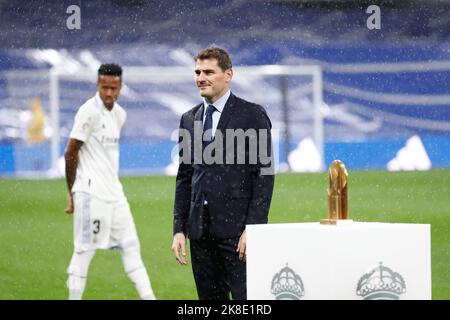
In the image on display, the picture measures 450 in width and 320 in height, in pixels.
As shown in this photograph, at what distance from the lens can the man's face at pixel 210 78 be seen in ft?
14.2

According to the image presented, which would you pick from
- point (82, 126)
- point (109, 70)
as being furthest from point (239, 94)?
point (82, 126)

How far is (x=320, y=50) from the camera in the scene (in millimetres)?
19000

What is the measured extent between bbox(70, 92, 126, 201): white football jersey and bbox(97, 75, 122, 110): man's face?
0.04m

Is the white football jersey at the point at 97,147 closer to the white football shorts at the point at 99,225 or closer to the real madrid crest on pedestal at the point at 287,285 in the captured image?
the white football shorts at the point at 99,225

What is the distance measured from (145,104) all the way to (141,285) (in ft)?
34.9

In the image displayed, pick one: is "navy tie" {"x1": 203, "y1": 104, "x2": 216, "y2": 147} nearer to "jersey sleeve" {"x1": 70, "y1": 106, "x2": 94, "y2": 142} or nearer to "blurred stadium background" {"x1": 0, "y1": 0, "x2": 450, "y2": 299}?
"jersey sleeve" {"x1": 70, "y1": 106, "x2": 94, "y2": 142}

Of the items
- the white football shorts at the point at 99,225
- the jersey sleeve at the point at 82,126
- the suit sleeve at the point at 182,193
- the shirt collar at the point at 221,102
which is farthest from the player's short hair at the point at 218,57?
the white football shorts at the point at 99,225

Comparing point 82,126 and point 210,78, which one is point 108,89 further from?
point 210,78

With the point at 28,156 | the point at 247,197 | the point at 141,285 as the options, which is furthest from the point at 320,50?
the point at 247,197

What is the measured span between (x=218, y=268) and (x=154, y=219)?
5.90 metres

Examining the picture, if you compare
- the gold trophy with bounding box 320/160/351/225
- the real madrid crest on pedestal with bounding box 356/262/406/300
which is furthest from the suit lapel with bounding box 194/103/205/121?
the real madrid crest on pedestal with bounding box 356/262/406/300

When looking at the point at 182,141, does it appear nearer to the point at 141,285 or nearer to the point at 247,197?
the point at 247,197

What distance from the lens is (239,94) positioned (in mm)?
15922

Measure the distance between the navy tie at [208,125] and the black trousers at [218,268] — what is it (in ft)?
1.21
